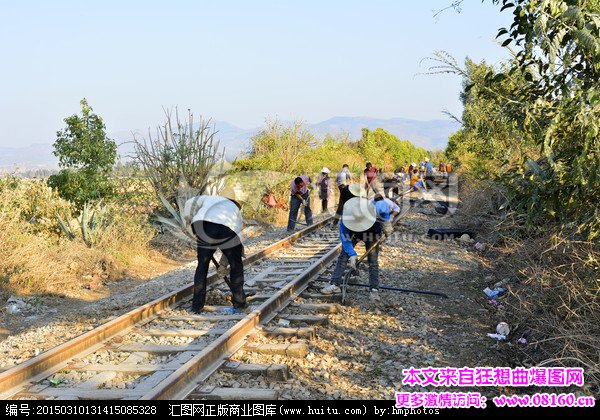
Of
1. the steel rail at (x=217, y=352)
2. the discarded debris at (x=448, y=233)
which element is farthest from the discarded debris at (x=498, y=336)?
the discarded debris at (x=448, y=233)

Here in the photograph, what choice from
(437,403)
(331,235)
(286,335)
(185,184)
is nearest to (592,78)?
(437,403)

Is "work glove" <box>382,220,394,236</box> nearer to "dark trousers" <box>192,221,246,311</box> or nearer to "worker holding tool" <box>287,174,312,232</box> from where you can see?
"dark trousers" <box>192,221,246,311</box>

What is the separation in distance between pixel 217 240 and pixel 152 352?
202 cm

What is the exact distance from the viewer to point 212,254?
7.85 meters

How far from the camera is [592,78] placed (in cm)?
611

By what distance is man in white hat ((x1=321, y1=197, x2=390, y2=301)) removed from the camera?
8.50 m

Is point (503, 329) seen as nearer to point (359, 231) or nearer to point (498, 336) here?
point (498, 336)

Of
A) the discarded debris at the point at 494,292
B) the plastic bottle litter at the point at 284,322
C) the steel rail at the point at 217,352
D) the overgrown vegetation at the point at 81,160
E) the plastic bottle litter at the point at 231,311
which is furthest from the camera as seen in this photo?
the overgrown vegetation at the point at 81,160

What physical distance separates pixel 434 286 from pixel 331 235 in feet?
19.4

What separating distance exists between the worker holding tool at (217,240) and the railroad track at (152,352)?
0.24 m

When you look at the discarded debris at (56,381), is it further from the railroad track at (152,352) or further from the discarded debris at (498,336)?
the discarded debris at (498,336)

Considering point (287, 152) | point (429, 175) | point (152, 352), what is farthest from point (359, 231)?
point (429, 175)

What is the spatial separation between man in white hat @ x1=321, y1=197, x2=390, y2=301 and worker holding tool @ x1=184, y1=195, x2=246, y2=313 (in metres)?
1.45

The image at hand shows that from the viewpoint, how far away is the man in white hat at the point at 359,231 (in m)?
8.50
